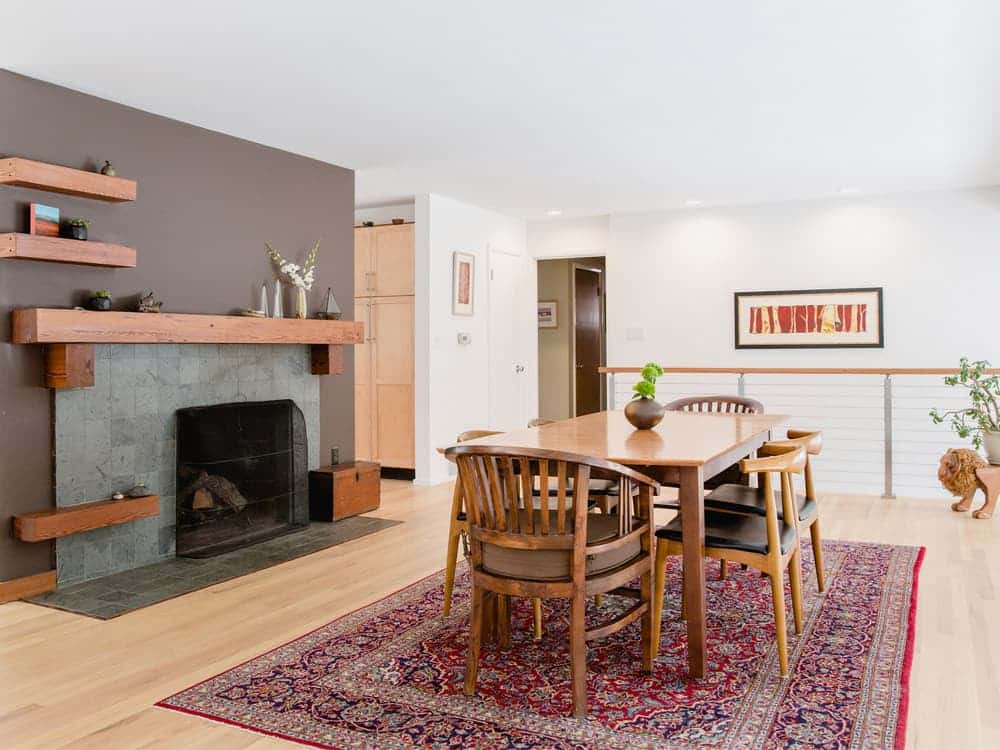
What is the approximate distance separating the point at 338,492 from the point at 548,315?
465 cm

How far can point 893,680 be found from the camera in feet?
8.72

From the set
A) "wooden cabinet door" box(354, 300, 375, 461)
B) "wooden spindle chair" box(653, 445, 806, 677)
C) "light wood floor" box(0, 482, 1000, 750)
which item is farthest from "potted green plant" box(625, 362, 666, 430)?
"wooden cabinet door" box(354, 300, 375, 461)

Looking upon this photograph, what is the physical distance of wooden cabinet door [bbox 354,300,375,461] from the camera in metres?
7.04

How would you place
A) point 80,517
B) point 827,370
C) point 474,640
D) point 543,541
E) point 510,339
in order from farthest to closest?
point 510,339
point 827,370
point 80,517
point 474,640
point 543,541

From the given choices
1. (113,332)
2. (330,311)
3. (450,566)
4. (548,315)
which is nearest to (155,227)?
(113,332)

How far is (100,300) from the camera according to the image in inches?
154

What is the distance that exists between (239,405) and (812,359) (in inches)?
189

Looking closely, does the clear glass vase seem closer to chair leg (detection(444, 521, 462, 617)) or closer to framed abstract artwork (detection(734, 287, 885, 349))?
chair leg (detection(444, 521, 462, 617))

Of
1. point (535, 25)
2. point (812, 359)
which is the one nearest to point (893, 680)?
point (535, 25)

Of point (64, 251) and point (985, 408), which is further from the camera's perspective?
point (985, 408)

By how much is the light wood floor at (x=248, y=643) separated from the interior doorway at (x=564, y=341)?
14.8 feet

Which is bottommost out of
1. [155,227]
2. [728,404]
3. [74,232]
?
[728,404]

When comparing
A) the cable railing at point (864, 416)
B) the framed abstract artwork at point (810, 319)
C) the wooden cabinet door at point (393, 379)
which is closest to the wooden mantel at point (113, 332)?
the wooden cabinet door at point (393, 379)

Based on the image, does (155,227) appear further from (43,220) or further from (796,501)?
(796,501)
